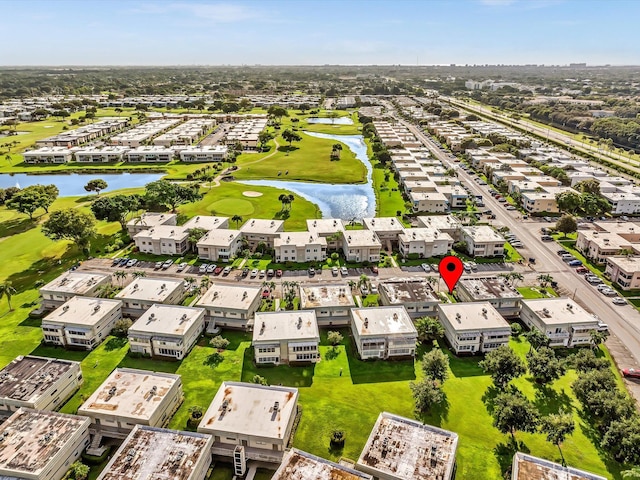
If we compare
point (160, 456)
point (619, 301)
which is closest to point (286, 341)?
point (160, 456)

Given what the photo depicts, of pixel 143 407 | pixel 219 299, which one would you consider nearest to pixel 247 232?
pixel 219 299

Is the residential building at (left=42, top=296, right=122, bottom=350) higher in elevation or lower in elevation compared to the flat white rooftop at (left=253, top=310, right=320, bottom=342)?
lower

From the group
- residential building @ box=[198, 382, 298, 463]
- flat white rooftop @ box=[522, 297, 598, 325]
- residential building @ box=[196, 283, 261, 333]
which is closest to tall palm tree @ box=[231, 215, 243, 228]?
residential building @ box=[196, 283, 261, 333]

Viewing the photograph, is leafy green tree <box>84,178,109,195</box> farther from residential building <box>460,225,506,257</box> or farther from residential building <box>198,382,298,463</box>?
residential building <box>460,225,506,257</box>

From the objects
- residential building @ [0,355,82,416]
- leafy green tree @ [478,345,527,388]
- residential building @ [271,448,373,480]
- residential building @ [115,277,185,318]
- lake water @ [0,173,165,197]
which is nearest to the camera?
residential building @ [271,448,373,480]

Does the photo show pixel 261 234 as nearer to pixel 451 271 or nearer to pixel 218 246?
pixel 218 246

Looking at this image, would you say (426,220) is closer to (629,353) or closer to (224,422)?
(629,353)
